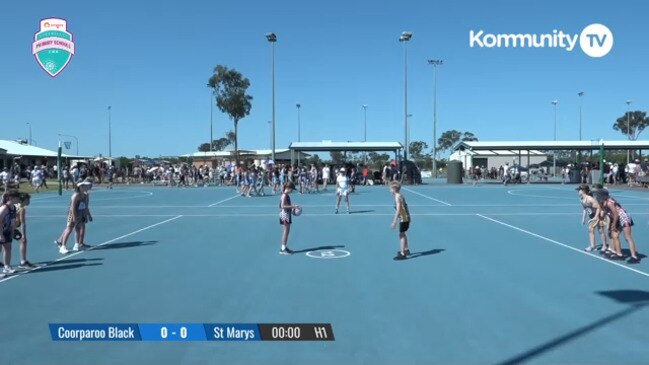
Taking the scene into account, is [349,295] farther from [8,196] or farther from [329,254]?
[8,196]

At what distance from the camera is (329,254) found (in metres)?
10.5

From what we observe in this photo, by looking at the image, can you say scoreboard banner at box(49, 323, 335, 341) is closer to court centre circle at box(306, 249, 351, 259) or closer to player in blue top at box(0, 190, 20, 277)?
player in blue top at box(0, 190, 20, 277)

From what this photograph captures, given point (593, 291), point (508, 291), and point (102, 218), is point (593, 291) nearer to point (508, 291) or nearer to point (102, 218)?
point (508, 291)

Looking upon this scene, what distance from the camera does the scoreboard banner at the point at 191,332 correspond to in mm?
5582

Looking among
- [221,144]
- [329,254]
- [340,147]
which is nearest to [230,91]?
Result: [340,147]

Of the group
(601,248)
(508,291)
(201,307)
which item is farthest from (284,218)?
(601,248)

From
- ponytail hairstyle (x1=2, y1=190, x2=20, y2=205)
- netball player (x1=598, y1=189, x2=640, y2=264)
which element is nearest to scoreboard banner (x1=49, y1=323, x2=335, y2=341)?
ponytail hairstyle (x1=2, y1=190, x2=20, y2=205)

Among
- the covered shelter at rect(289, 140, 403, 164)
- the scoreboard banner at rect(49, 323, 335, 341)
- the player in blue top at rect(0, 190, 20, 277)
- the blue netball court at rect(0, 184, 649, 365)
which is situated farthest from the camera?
the covered shelter at rect(289, 140, 403, 164)

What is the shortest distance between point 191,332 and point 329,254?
5.01 meters

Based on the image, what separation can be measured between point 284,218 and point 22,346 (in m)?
5.62

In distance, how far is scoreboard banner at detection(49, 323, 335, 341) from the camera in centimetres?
558

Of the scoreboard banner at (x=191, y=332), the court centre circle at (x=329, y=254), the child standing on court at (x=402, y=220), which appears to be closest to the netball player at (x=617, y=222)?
the child standing on court at (x=402, y=220)

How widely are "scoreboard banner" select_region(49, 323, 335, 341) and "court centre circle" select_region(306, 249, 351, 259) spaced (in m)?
4.19

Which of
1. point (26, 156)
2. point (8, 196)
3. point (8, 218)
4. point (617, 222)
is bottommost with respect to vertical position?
point (617, 222)
